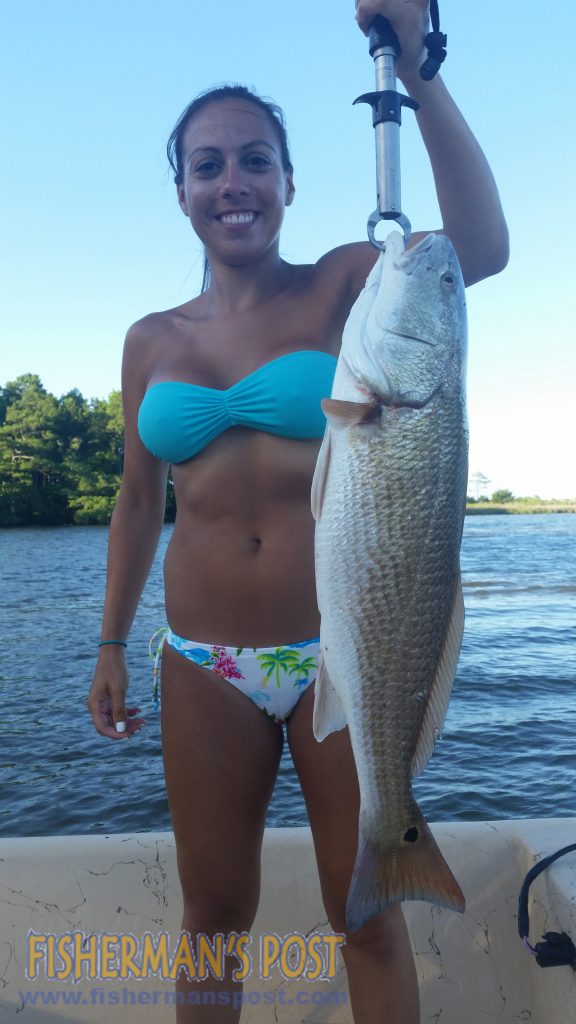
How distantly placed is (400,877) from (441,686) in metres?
0.46

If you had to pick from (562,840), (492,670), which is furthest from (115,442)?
(562,840)

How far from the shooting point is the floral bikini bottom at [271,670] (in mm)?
2389

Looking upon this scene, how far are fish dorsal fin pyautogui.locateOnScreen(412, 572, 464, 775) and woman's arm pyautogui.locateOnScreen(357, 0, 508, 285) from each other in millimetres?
943

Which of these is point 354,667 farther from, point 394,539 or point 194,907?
point 194,907

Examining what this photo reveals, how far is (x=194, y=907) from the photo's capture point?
Result: 8.13 feet

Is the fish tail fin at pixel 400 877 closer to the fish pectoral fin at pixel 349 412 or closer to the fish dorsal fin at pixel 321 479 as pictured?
the fish dorsal fin at pixel 321 479

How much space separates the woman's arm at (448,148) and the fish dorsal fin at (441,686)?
37.1 inches

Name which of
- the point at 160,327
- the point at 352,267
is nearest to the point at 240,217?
the point at 352,267

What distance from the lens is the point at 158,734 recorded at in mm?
10016

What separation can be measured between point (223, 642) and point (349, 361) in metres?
0.97

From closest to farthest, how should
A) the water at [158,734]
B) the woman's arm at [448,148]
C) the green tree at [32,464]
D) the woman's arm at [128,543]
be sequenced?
the woman's arm at [448,148], the woman's arm at [128,543], the water at [158,734], the green tree at [32,464]

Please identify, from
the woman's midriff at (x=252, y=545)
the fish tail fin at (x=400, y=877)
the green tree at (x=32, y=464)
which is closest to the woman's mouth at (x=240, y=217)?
the woman's midriff at (x=252, y=545)

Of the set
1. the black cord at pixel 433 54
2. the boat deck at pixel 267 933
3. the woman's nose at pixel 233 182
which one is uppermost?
the black cord at pixel 433 54

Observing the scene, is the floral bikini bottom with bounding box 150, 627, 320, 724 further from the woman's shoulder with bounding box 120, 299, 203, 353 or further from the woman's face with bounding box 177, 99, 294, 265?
the woman's face with bounding box 177, 99, 294, 265
